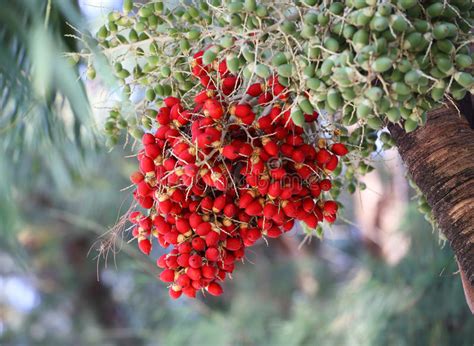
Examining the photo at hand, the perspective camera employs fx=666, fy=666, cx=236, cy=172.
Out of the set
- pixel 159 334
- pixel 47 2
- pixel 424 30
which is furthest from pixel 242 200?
pixel 159 334

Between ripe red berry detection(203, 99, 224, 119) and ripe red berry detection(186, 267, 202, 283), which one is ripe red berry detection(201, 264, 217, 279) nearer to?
ripe red berry detection(186, 267, 202, 283)

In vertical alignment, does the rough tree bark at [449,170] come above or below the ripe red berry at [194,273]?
above

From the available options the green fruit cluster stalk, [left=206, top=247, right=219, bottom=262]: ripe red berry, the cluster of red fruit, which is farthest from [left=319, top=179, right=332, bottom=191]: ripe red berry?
[left=206, top=247, right=219, bottom=262]: ripe red berry

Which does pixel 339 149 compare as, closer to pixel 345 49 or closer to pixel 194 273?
pixel 345 49

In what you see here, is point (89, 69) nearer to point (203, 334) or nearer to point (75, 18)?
point (75, 18)

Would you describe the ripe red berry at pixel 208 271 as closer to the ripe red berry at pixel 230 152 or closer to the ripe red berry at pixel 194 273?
the ripe red berry at pixel 194 273

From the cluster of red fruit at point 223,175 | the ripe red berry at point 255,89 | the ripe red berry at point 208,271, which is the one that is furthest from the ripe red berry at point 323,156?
the ripe red berry at point 208,271
